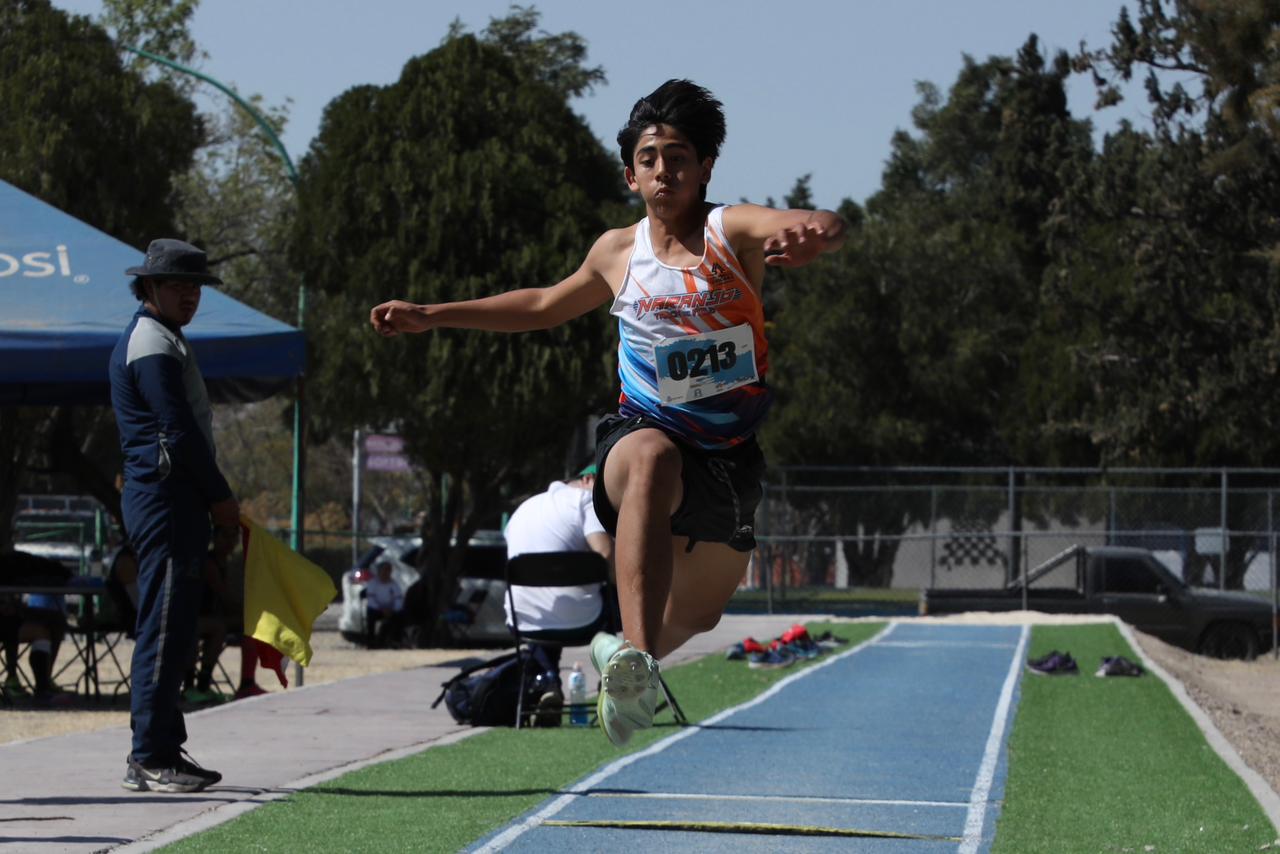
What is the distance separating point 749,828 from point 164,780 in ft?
8.82

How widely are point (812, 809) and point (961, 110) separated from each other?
63.5 meters

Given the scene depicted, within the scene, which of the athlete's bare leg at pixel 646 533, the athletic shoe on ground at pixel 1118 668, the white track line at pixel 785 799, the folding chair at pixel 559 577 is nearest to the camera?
the athlete's bare leg at pixel 646 533

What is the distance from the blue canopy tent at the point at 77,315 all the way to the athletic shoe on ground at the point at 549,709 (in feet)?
10.5

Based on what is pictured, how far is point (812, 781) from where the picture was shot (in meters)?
9.41

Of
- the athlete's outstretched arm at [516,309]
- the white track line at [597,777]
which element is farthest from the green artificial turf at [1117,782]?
the athlete's outstretched arm at [516,309]

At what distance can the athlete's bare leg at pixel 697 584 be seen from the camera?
5961mm

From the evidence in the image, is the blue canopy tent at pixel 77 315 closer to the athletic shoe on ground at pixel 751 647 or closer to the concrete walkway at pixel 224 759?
the concrete walkway at pixel 224 759

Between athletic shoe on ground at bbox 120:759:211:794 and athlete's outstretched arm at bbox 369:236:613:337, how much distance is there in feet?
9.85

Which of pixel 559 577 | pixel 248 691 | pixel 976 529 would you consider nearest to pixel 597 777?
pixel 559 577

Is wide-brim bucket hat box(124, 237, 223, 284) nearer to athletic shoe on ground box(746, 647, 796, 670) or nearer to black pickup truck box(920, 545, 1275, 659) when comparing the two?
athletic shoe on ground box(746, 647, 796, 670)

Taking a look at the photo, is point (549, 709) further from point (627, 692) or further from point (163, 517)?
point (627, 692)

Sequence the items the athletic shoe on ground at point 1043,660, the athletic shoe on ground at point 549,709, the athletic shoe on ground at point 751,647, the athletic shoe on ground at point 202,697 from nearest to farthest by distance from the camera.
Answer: the athletic shoe on ground at point 549,709
the athletic shoe on ground at point 202,697
the athletic shoe on ground at point 1043,660
the athletic shoe on ground at point 751,647

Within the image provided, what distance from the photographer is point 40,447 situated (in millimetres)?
23031

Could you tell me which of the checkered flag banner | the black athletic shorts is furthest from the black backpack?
the checkered flag banner
